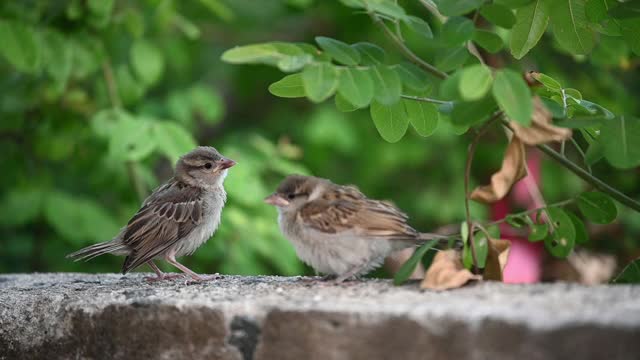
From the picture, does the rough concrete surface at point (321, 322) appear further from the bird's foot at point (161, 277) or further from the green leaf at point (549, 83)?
the green leaf at point (549, 83)

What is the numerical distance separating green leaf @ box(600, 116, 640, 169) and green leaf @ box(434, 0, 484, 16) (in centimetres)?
56

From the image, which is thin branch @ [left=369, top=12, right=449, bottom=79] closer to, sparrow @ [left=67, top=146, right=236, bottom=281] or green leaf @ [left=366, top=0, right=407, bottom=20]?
green leaf @ [left=366, top=0, right=407, bottom=20]

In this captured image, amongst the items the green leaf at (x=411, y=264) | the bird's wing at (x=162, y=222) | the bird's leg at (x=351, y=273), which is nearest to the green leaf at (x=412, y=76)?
the green leaf at (x=411, y=264)

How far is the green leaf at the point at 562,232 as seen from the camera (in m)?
3.54

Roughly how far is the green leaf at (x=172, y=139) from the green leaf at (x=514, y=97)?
3000 millimetres

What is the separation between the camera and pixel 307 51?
3088 mm

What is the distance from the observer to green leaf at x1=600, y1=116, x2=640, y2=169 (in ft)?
10.1

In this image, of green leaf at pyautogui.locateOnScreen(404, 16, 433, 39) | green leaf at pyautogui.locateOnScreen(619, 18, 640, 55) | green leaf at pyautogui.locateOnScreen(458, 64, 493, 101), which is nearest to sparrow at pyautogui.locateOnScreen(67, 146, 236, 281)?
green leaf at pyautogui.locateOnScreen(404, 16, 433, 39)

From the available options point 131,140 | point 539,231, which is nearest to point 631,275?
point 539,231

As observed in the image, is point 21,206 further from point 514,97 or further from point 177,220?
point 514,97

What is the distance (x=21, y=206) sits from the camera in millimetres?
6699

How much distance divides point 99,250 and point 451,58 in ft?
6.98

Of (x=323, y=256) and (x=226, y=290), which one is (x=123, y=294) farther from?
(x=323, y=256)

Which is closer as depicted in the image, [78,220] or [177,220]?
[177,220]
